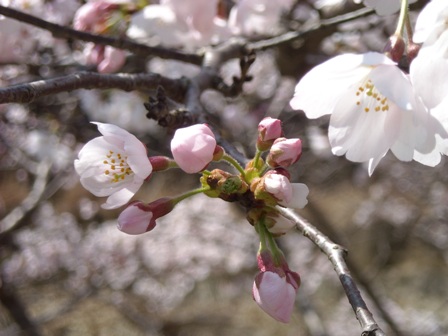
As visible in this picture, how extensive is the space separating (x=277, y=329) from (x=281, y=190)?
623 centimetres

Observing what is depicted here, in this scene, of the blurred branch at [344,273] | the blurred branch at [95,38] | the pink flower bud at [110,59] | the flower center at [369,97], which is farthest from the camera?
the pink flower bud at [110,59]

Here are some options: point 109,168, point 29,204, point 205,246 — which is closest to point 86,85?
point 109,168

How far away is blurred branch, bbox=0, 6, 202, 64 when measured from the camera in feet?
4.03

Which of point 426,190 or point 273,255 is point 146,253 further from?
point 273,255

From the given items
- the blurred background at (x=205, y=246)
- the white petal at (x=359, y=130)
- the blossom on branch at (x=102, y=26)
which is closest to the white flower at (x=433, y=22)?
the white petal at (x=359, y=130)

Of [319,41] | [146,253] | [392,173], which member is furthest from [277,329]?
[319,41]

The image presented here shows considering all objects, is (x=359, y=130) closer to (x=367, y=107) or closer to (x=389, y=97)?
(x=367, y=107)

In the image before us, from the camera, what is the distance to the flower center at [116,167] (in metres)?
1.07

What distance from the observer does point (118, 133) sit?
3.29 ft

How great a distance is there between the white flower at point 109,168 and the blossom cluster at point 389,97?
0.34 m

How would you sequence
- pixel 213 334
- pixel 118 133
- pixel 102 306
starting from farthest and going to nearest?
pixel 102 306
pixel 213 334
pixel 118 133

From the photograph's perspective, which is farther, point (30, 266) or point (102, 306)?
point (102, 306)

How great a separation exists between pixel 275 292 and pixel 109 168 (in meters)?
0.42

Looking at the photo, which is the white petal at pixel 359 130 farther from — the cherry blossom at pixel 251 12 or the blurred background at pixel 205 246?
the blurred background at pixel 205 246
